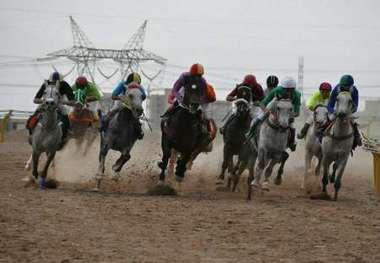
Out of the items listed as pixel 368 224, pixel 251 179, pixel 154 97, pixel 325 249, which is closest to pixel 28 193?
pixel 251 179

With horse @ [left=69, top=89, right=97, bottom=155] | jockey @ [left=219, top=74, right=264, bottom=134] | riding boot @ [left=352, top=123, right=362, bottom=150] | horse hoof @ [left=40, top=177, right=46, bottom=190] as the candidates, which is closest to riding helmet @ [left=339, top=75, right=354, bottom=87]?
riding boot @ [left=352, top=123, right=362, bottom=150]

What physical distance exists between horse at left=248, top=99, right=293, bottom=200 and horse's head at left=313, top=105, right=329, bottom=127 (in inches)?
110

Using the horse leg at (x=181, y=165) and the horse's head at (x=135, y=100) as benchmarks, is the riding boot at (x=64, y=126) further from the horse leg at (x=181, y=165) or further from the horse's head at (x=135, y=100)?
the horse leg at (x=181, y=165)

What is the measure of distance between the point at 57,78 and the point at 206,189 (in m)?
4.71

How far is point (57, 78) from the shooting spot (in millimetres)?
21953

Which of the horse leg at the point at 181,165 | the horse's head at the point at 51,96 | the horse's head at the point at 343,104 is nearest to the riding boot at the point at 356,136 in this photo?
the horse's head at the point at 343,104

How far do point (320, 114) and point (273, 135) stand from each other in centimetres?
339

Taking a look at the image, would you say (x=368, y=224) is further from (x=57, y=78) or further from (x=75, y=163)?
(x=75, y=163)

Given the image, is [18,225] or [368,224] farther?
[368,224]

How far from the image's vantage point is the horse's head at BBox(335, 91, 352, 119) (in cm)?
2111

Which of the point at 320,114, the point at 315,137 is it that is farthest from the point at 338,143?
the point at 315,137

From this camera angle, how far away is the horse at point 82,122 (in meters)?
26.8

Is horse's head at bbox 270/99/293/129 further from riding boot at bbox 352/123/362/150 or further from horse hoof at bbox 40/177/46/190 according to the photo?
horse hoof at bbox 40/177/46/190

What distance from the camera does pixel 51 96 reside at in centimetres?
2144
